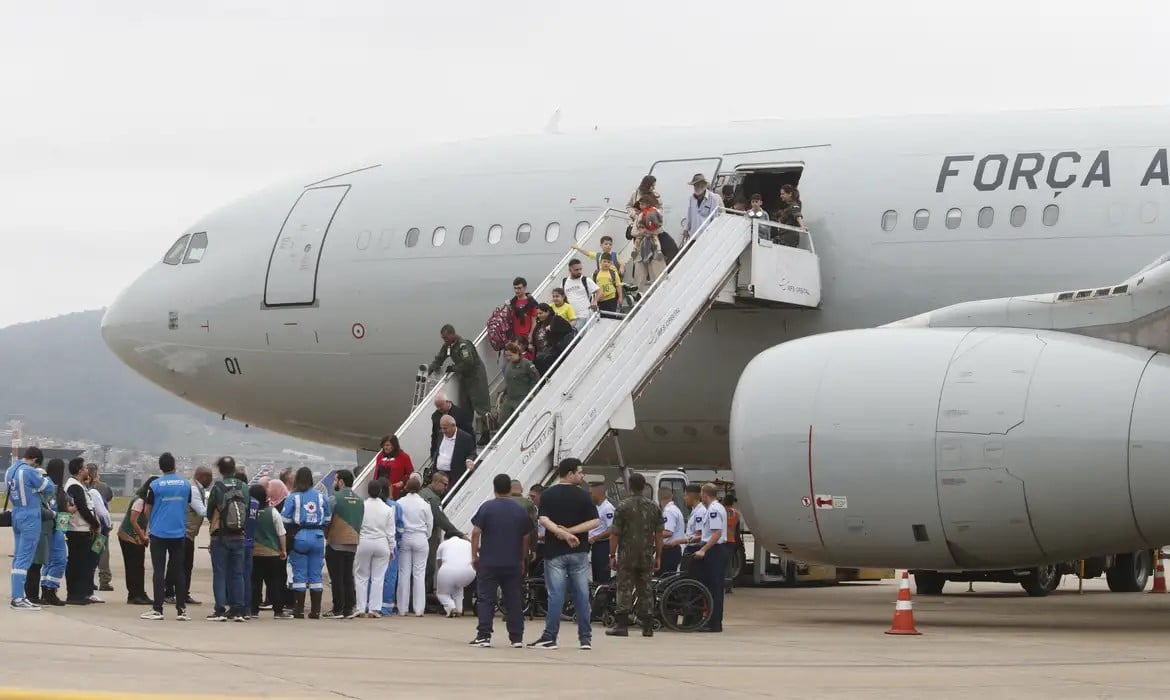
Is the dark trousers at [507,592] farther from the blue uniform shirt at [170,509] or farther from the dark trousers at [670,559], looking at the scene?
the dark trousers at [670,559]

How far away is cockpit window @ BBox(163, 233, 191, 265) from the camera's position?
23516mm

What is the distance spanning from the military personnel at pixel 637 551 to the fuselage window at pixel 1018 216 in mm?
5962

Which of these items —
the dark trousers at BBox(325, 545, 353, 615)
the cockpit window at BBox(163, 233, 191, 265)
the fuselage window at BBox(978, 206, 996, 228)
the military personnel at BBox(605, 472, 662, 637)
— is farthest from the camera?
the cockpit window at BBox(163, 233, 191, 265)

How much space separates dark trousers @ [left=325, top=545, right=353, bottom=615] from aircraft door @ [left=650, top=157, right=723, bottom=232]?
19.6 feet

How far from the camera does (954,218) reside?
1845 centimetres

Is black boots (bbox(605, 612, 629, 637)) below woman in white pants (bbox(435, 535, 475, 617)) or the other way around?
below

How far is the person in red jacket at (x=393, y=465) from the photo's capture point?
56.3 ft

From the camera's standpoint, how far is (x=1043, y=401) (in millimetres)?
14469

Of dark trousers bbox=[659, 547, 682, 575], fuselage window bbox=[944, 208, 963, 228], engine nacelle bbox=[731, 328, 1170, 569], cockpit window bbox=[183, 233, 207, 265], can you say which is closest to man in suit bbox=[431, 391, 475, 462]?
dark trousers bbox=[659, 547, 682, 575]

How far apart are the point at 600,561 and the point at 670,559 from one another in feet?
2.75

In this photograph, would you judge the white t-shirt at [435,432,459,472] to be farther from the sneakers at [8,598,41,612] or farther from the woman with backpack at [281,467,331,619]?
the sneakers at [8,598,41,612]

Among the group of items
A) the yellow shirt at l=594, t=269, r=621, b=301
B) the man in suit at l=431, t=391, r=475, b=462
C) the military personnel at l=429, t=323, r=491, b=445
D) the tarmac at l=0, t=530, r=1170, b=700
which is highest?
the yellow shirt at l=594, t=269, r=621, b=301

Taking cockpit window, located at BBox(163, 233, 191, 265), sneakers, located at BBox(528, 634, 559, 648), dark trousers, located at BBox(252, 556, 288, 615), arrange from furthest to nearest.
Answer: cockpit window, located at BBox(163, 233, 191, 265), dark trousers, located at BBox(252, 556, 288, 615), sneakers, located at BBox(528, 634, 559, 648)

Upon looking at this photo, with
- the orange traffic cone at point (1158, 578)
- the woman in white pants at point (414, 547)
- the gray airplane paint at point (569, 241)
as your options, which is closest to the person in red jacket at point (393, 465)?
the woman in white pants at point (414, 547)
